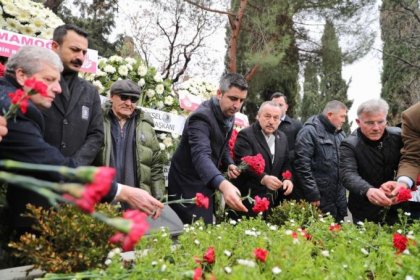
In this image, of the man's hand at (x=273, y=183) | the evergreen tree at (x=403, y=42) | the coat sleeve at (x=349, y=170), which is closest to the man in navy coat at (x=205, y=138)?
the man's hand at (x=273, y=183)

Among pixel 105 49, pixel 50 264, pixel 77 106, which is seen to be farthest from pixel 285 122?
pixel 105 49

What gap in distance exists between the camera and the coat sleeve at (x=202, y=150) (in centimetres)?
257

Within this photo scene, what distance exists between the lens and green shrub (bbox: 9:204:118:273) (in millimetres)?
1590

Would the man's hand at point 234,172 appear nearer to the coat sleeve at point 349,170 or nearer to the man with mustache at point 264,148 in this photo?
the man with mustache at point 264,148

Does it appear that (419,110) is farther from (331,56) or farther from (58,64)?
(331,56)

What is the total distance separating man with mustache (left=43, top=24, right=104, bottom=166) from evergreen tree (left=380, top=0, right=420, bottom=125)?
1360 cm

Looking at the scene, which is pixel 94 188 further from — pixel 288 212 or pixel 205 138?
pixel 288 212

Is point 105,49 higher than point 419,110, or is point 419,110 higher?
point 105,49

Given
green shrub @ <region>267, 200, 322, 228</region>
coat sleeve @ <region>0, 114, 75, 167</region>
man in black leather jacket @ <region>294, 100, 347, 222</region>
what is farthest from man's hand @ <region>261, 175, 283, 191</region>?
coat sleeve @ <region>0, 114, 75, 167</region>

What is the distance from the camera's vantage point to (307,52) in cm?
1830

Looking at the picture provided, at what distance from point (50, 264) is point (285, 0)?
16.4 metres

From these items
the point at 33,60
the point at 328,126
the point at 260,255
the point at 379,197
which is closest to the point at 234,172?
the point at 379,197

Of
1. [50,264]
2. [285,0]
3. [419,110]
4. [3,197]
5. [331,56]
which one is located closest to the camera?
[50,264]

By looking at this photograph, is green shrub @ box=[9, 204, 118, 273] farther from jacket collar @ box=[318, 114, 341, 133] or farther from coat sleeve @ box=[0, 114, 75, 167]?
jacket collar @ box=[318, 114, 341, 133]
